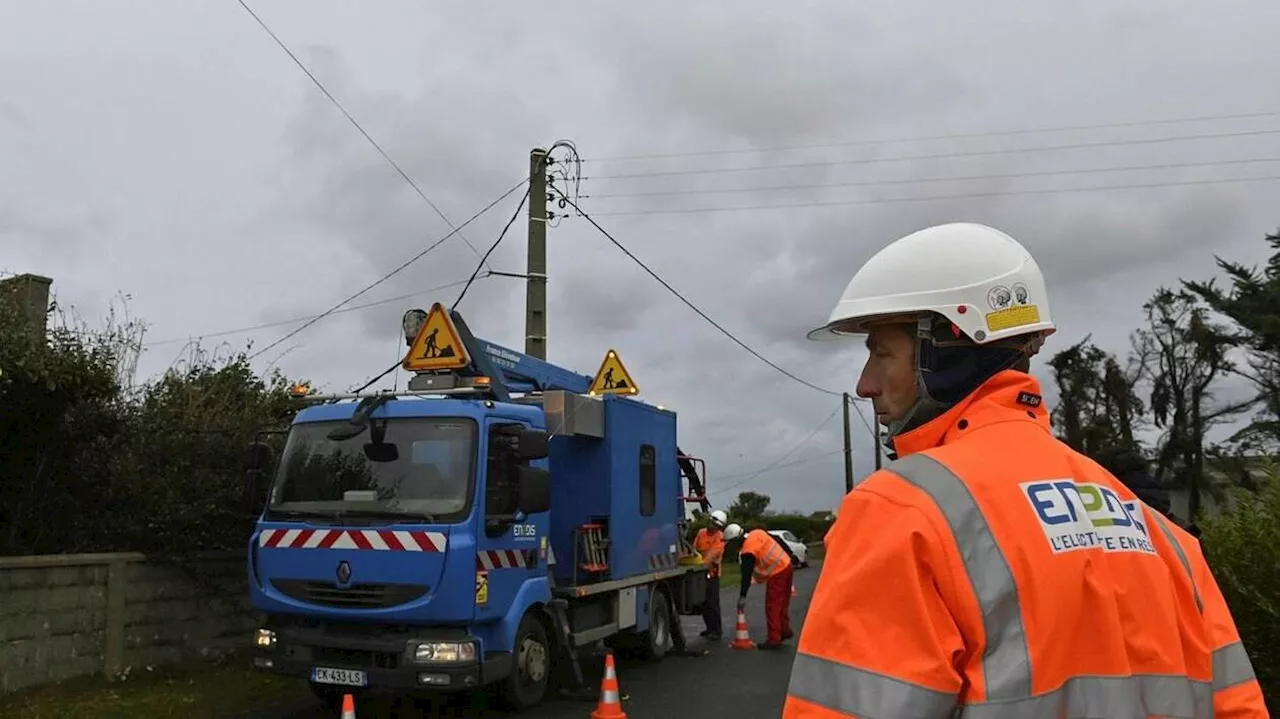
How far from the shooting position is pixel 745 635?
13.6 metres

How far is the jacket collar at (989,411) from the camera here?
1.89 m

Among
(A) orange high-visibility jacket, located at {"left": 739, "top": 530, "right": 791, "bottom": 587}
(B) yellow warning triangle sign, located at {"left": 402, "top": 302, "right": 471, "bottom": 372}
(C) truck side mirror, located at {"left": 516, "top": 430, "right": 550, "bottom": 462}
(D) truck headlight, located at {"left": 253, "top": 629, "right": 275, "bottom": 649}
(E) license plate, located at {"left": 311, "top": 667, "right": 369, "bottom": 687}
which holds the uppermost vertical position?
(B) yellow warning triangle sign, located at {"left": 402, "top": 302, "right": 471, "bottom": 372}

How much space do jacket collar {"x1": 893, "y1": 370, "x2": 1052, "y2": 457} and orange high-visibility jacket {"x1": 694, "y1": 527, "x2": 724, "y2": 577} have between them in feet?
39.4

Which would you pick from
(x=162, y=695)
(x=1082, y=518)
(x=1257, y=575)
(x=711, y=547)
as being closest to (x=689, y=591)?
(x=711, y=547)

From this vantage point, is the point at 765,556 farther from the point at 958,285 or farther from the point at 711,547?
the point at 958,285

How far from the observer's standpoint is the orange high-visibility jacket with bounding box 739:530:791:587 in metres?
13.2

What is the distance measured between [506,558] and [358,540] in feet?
3.92

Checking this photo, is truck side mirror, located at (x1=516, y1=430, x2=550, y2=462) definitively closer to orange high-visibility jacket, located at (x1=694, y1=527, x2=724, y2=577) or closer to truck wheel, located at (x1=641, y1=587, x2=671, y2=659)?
truck wheel, located at (x1=641, y1=587, x2=671, y2=659)

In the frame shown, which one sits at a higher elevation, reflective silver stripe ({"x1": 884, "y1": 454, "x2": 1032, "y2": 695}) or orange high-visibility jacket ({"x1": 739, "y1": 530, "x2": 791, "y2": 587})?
reflective silver stripe ({"x1": 884, "y1": 454, "x2": 1032, "y2": 695})

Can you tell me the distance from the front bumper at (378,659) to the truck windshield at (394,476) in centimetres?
90

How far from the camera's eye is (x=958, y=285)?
2.04 meters

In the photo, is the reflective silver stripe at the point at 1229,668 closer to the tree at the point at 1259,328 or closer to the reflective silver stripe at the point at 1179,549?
the reflective silver stripe at the point at 1179,549

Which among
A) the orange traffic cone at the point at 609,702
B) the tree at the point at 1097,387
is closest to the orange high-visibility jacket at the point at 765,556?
the orange traffic cone at the point at 609,702

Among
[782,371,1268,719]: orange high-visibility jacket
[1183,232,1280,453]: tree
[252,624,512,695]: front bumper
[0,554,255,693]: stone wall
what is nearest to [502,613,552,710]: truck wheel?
[252,624,512,695]: front bumper
